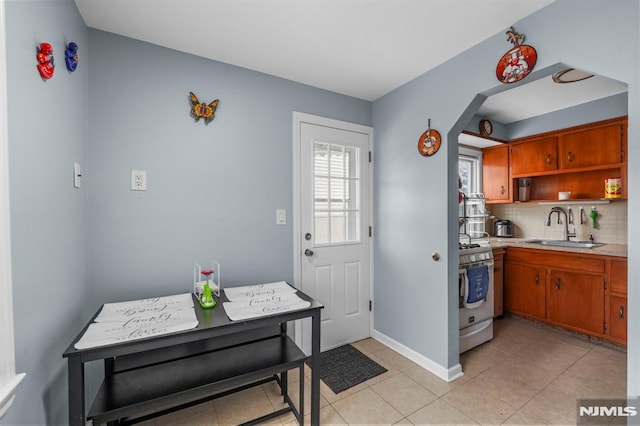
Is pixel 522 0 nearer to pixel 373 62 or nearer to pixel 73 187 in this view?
pixel 373 62

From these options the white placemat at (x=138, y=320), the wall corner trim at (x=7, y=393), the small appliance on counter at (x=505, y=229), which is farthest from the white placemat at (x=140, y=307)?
the small appliance on counter at (x=505, y=229)

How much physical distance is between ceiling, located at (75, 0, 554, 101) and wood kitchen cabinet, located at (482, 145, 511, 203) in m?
Answer: 2.12

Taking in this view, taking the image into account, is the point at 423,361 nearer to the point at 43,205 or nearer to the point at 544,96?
the point at 43,205

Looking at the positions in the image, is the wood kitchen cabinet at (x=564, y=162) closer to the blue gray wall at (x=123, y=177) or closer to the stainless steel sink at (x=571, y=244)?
the stainless steel sink at (x=571, y=244)

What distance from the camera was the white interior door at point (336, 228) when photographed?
2527 mm

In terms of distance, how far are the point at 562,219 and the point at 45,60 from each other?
465 centimetres

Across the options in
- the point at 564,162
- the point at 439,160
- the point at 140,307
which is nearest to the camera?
the point at 140,307

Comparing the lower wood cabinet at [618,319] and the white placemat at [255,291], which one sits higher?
the white placemat at [255,291]

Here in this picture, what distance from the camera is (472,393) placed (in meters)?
2.02

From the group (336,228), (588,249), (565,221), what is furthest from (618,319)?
(336,228)

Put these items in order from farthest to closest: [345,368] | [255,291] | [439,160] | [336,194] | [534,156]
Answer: [534,156]
[336,194]
[345,368]
[439,160]
[255,291]

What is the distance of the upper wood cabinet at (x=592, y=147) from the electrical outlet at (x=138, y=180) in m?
4.06

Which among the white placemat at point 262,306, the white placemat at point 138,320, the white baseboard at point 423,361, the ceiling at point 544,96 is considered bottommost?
the white baseboard at point 423,361

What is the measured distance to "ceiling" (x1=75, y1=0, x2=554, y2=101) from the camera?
5.17 feet
